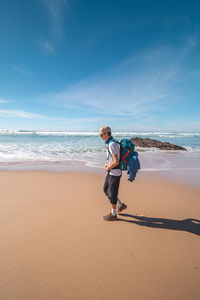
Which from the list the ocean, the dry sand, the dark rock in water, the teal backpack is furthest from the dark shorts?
the dark rock in water

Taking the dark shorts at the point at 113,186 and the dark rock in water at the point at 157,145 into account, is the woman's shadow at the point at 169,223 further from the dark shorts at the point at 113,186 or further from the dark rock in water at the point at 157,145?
the dark rock in water at the point at 157,145

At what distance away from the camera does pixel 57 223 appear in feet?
9.90

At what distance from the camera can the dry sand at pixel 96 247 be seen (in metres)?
1.83

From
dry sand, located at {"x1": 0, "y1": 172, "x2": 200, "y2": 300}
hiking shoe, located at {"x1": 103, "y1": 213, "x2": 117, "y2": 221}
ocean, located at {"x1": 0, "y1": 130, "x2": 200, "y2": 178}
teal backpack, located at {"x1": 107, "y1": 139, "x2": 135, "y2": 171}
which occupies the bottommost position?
Answer: dry sand, located at {"x1": 0, "y1": 172, "x2": 200, "y2": 300}

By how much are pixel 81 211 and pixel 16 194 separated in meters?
2.33

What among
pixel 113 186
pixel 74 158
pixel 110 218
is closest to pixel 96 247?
pixel 110 218

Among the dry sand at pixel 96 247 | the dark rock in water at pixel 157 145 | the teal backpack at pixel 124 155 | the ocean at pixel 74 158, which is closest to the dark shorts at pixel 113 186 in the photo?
the teal backpack at pixel 124 155

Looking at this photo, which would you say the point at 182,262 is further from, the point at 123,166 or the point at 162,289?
the point at 123,166

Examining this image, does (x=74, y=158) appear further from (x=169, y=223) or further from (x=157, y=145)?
(x=157, y=145)

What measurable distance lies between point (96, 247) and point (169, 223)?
1763 millimetres

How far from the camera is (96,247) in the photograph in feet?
7.95

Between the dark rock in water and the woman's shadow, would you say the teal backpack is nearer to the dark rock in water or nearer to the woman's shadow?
the woman's shadow

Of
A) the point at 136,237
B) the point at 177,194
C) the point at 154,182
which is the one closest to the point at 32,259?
the point at 136,237

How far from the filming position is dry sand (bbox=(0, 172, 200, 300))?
1831 millimetres
